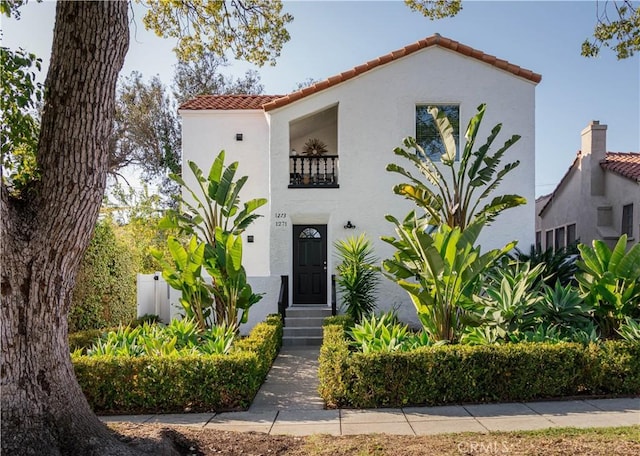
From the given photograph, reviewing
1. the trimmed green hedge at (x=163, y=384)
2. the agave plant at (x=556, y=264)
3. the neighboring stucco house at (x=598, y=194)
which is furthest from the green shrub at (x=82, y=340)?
the neighboring stucco house at (x=598, y=194)

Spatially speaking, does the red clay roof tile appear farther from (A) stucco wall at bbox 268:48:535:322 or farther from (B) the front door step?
(B) the front door step

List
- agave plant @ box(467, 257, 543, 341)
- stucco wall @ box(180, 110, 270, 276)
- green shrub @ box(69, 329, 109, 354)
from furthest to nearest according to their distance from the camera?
stucco wall @ box(180, 110, 270, 276)
green shrub @ box(69, 329, 109, 354)
agave plant @ box(467, 257, 543, 341)

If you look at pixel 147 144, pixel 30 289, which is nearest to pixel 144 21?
pixel 30 289

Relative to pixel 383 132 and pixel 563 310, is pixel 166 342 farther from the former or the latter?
pixel 383 132

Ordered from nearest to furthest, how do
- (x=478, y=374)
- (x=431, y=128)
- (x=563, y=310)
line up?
(x=478, y=374) < (x=563, y=310) < (x=431, y=128)

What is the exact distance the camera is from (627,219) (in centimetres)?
1527

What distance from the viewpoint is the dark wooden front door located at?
13844 mm

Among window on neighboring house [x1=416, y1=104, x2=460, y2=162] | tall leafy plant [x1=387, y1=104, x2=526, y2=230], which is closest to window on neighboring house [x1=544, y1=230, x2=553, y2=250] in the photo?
window on neighboring house [x1=416, y1=104, x2=460, y2=162]

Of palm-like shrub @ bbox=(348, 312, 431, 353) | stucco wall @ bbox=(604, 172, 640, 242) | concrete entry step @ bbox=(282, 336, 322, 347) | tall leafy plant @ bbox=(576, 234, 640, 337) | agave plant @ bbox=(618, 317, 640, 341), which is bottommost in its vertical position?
concrete entry step @ bbox=(282, 336, 322, 347)

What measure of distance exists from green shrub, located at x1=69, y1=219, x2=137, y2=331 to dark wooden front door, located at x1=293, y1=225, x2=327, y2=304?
15.4 ft

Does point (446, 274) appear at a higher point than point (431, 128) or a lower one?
lower

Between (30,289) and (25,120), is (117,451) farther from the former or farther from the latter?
(25,120)

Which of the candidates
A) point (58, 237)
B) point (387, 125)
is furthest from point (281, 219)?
point (58, 237)

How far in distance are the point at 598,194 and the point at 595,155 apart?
140cm
